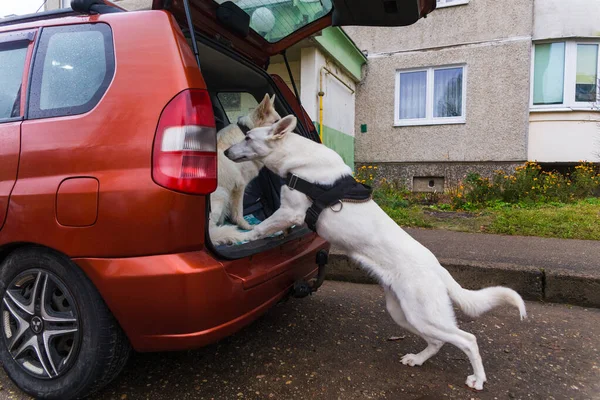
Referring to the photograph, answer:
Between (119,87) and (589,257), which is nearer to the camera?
(119,87)

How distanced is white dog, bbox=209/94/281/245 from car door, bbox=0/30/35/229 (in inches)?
44.1

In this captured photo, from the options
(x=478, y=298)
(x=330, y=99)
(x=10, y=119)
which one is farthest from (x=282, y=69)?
(x=478, y=298)

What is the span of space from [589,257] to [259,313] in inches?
162

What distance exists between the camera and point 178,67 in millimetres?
1747

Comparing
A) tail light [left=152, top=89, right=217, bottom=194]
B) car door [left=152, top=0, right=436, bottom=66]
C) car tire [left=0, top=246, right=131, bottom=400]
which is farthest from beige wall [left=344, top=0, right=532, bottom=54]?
car tire [left=0, top=246, right=131, bottom=400]

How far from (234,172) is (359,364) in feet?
5.31

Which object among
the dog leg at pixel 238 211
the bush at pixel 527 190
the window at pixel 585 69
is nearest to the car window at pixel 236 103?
the dog leg at pixel 238 211

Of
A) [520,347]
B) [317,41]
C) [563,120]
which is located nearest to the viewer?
[520,347]

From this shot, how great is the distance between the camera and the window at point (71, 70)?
5.99 feet

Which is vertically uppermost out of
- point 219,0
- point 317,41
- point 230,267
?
point 317,41

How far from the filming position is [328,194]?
7.45 ft

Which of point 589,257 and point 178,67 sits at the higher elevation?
point 178,67

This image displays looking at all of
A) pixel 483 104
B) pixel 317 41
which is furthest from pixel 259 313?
pixel 483 104

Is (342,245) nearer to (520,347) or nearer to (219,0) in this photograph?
(520,347)
